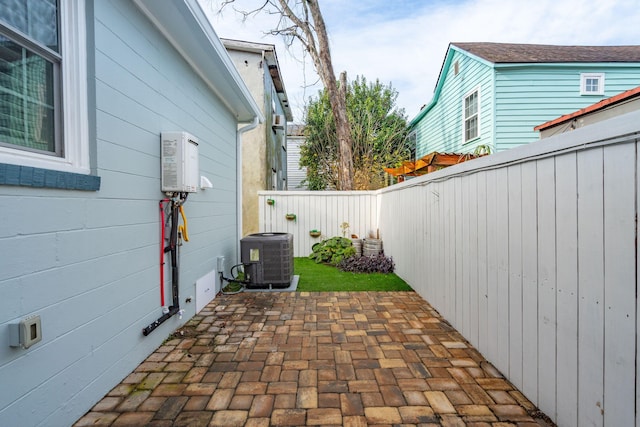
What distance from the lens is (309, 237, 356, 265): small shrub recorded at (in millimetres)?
6066

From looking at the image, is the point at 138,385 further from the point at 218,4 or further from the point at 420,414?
the point at 218,4

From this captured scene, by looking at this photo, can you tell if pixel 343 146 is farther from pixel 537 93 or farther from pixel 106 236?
pixel 106 236

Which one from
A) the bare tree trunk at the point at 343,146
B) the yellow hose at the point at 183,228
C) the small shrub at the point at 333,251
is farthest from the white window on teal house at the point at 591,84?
the yellow hose at the point at 183,228

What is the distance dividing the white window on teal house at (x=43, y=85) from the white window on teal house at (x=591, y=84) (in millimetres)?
9298

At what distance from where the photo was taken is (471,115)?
8055 millimetres

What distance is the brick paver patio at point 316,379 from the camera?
1.70 meters

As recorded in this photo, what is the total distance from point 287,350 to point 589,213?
6.92ft

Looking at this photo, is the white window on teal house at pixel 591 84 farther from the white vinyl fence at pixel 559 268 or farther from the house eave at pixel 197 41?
the house eave at pixel 197 41

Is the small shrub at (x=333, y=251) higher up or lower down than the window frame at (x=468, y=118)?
lower down

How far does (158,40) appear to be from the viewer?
8.77ft

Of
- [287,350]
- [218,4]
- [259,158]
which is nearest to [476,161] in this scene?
[287,350]

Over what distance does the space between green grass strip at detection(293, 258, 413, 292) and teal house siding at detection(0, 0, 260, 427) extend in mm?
1777

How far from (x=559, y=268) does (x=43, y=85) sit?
2714 mm

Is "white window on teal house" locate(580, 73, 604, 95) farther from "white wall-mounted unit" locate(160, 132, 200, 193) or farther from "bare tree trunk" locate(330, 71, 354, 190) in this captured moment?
"white wall-mounted unit" locate(160, 132, 200, 193)
